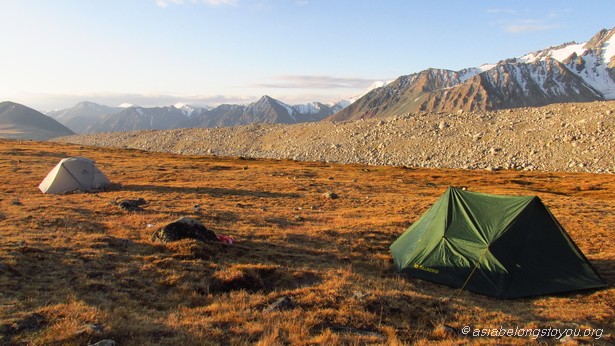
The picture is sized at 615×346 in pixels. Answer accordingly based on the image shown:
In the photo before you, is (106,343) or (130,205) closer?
(106,343)

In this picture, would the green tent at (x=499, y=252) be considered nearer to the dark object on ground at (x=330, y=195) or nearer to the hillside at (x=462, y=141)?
the dark object on ground at (x=330, y=195)

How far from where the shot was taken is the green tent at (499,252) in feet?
42.1

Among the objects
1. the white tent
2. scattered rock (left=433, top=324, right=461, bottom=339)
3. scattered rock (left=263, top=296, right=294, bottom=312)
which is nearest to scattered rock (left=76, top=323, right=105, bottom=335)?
scattered rock (left=263, top=296, right=294, bottom=312)

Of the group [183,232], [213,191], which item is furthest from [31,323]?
[213,191]

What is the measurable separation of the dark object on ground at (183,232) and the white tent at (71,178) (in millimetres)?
18407

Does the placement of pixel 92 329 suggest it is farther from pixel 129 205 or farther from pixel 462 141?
pixel 462 141

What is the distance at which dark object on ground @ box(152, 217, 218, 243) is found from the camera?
584 inches

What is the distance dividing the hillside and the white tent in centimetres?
5391

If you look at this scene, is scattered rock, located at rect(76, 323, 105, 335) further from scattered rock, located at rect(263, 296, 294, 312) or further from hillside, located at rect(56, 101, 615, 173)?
hillside, located at rect(56, 101, 615, 173)

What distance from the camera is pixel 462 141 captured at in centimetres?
7400

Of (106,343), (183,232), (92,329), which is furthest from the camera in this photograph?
(183,232)

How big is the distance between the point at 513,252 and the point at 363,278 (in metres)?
5.16

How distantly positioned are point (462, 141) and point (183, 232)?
68.6 metres

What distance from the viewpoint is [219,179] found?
40875 mm
